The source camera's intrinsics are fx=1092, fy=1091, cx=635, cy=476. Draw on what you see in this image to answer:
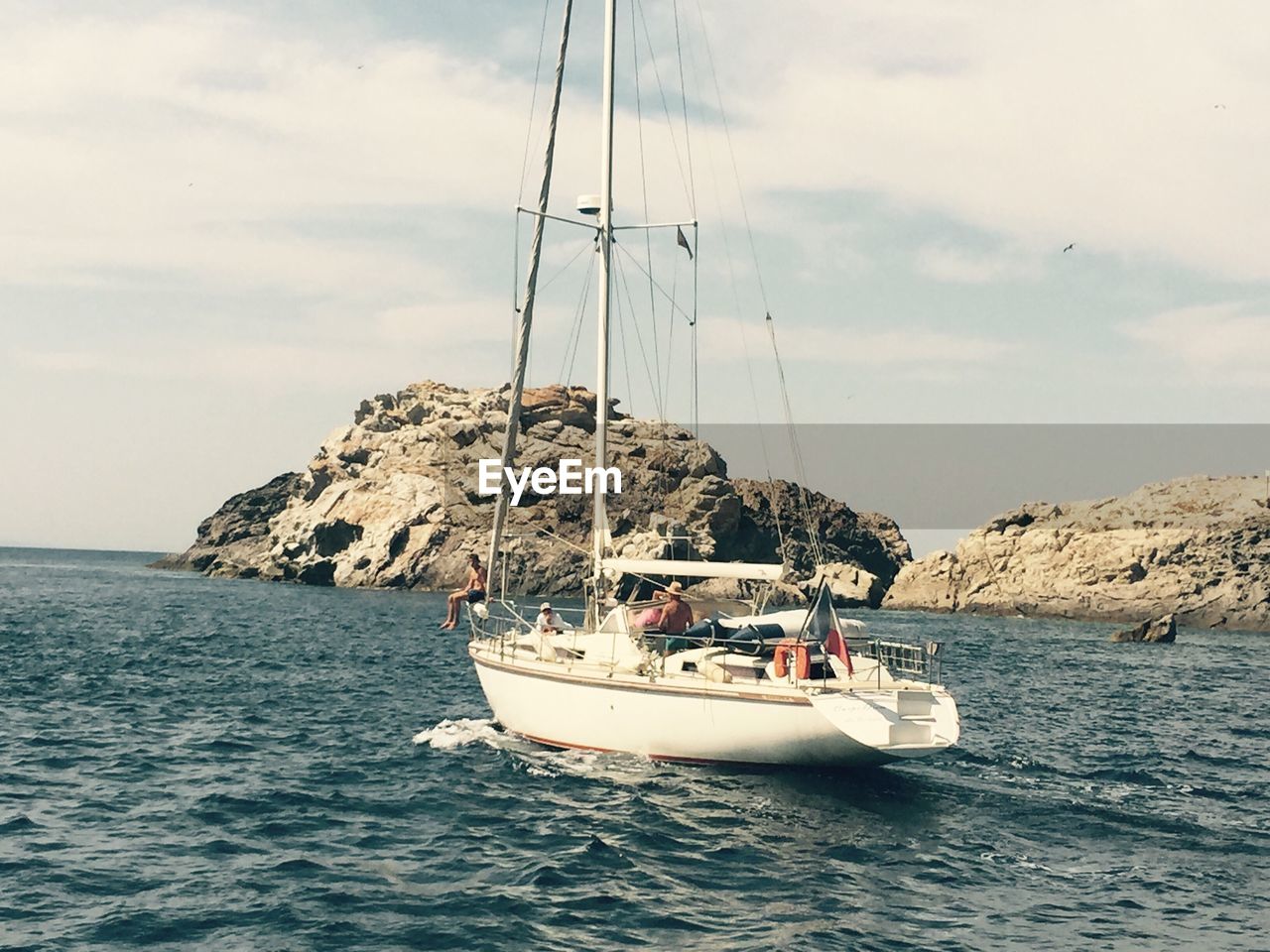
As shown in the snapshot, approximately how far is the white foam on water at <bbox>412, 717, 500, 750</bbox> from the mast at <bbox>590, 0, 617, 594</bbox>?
174 inches

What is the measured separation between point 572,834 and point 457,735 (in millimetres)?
8604

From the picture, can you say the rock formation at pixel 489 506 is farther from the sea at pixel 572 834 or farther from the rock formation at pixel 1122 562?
the sea at pixel 572 834

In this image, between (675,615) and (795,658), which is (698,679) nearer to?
(795,658)

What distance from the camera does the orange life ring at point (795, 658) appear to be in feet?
65.0

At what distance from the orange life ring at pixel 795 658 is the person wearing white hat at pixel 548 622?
6.19m

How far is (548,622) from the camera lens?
83.6 feet

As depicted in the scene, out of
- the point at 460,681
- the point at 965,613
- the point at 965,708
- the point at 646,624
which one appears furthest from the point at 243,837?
the point at 965,613

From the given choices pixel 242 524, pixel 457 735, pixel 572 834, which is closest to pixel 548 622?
pixel 457 735

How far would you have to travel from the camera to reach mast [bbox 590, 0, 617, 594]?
2486cm

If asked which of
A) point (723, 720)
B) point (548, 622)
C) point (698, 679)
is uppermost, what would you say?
point (548, 622)

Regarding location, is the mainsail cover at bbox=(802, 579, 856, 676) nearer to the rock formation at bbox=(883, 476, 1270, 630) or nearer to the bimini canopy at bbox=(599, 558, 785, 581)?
the bimini canopy at bbox=(599, 558, 785, 581)

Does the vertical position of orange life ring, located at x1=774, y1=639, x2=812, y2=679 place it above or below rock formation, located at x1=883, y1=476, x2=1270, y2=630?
below

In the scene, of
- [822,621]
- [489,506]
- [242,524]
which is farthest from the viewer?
[242,524]

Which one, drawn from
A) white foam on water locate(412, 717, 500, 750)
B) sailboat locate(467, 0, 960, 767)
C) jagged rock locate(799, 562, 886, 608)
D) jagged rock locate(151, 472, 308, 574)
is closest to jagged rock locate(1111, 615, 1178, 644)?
jagged rock locate(799, 562, 886, 608)
